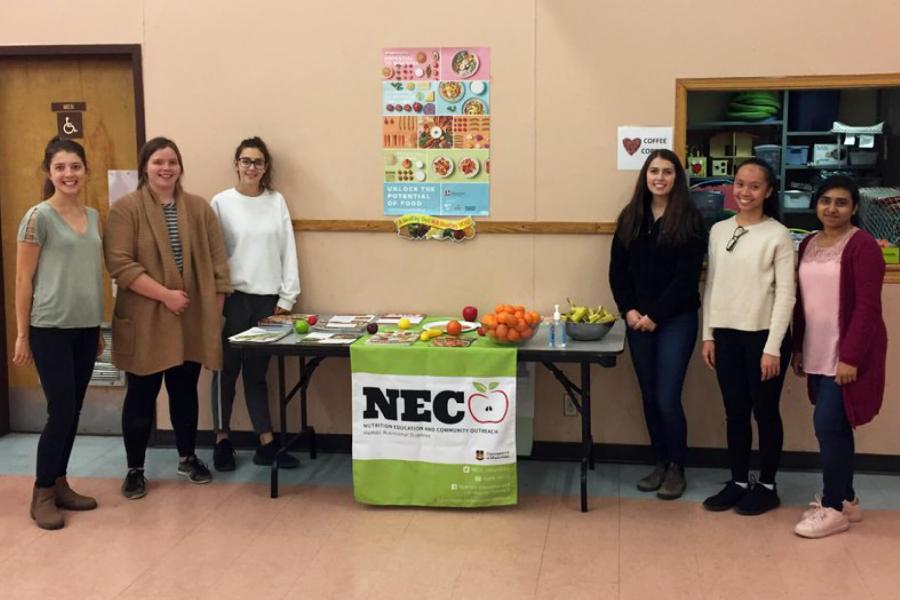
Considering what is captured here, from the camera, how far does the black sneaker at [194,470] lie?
13.5ft

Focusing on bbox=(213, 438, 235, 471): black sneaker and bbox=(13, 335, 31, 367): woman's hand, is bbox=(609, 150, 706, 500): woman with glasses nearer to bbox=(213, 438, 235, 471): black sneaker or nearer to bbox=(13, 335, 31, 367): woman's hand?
bbox=(213, 438, 235, 471): black sneaker

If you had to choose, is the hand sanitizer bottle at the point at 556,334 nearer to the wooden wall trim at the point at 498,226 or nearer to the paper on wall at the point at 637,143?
the wooden wall trim at the point at 498,226

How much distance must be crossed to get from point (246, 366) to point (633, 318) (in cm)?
183

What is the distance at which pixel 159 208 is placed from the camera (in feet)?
12.6

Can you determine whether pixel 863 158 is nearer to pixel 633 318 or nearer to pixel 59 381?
pixel 633 318

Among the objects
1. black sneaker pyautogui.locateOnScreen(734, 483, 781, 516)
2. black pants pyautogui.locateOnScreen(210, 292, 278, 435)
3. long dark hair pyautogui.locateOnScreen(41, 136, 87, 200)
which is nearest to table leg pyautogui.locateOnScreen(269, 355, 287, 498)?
black pants pyautogui.locateOnScreen(210, 292, 278, 435)

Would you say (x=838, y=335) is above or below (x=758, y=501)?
above

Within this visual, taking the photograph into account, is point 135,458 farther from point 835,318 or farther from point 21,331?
point 835,318

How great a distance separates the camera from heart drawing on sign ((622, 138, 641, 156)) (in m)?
4.14

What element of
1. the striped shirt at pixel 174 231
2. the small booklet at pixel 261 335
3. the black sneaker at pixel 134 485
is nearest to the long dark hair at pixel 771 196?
the small booklet at pixel 261 335

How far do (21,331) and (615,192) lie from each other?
102 inches

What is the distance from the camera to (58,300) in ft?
11.5

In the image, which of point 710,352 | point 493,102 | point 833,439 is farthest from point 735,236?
point 493,102

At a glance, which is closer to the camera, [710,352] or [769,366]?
[769,366]
